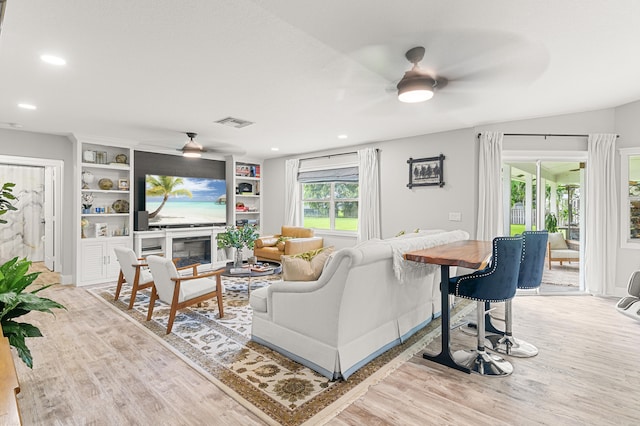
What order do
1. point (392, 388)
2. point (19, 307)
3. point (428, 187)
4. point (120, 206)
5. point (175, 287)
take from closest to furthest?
point (19, 307) < point (392, 388) < point (175, 287) < point (428, 187) < point (120, 206)

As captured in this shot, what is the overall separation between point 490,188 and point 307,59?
3.47 m

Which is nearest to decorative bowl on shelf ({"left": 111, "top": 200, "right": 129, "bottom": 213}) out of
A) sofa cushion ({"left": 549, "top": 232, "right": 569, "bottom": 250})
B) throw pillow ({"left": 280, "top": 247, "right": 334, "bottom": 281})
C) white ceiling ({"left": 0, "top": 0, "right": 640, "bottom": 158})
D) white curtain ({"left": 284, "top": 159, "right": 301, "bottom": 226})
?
white ceiling ({"left": 0, "top": 0, "right": 640, "bottom": 158})

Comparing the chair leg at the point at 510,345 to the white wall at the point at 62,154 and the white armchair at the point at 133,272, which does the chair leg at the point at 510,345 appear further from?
the white wall at the point at 62,154

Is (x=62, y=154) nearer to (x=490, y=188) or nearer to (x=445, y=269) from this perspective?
(x=445, y=269)

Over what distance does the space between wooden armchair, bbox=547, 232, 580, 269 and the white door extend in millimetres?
8720

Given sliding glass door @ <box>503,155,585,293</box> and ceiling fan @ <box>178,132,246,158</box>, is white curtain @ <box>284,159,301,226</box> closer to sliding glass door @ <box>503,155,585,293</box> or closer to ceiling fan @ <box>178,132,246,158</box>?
ceiling fan @ <box>178,132,246,158</box>

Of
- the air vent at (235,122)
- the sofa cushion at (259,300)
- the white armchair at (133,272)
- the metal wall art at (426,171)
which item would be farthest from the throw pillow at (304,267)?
the metal wall art at (426,171)

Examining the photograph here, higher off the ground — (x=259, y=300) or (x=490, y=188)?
(x=490, y=188)

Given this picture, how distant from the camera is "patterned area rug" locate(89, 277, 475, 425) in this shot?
6.91 ft

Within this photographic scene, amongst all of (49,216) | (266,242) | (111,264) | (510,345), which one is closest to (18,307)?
(510,345)

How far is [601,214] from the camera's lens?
4434 millimetres

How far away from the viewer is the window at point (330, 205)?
265 inches

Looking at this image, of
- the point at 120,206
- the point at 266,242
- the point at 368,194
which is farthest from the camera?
the point at 266,242

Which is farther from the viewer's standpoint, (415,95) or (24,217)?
(24,217)
